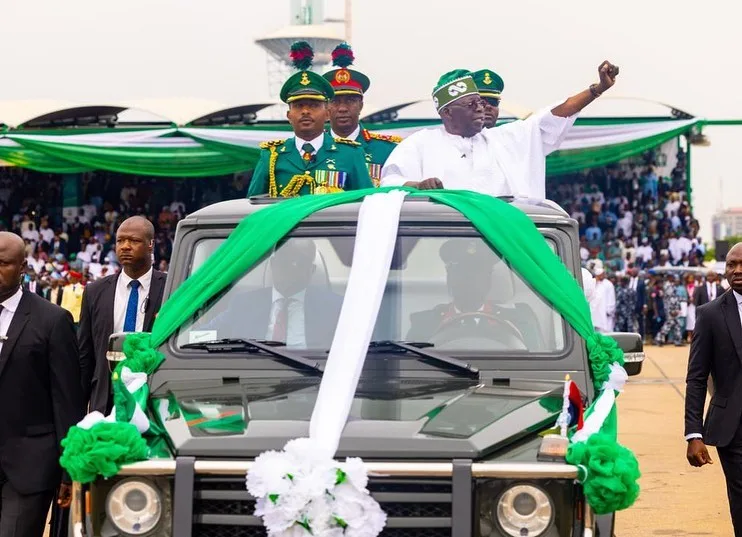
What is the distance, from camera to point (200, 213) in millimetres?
5480

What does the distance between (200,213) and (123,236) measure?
1.54 m

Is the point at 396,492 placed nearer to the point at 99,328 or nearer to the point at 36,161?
the point at 99,328

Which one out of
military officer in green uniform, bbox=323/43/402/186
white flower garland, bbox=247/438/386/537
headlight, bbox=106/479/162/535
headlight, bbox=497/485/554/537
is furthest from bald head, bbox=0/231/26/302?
military officer in green uniform, bbox=323/43/402/186

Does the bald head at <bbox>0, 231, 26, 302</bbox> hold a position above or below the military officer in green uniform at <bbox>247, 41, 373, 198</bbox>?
below

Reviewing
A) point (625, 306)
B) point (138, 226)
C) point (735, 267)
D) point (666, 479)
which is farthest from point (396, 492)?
point (625, 306)

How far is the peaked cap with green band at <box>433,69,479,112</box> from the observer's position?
7.23 meters

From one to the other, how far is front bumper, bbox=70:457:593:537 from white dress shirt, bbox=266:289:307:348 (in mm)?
1031

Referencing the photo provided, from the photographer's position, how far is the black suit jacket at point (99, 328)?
686 cm

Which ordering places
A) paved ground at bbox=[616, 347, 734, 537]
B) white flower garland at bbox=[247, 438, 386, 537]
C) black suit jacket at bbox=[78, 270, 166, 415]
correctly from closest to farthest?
1. white flower garland at bbox=[247, 438, 386, 537]
2. black suit jacket at bbox=[78, 270, 166, 415]
3. paved ground at bbox=[616, 347, 734, 537]

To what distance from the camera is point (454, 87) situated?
7.24 m

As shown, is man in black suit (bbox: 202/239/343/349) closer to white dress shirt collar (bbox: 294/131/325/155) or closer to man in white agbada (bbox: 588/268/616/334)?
white dress shirt collar (bbox: 294/131/325/155)

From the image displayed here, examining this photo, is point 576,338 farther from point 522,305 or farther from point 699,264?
point 699,264

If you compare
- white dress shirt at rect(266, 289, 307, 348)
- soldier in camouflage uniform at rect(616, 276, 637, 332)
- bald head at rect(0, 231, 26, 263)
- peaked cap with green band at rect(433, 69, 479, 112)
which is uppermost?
peaked cap with green band at rect(433, 69, 479, 112)

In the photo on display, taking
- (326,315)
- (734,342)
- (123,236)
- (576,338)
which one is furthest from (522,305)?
(123,236)
